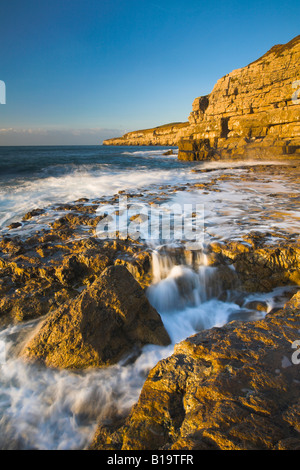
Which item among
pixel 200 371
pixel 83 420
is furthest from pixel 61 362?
pixel 200 371

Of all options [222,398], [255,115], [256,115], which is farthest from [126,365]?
[255,115]

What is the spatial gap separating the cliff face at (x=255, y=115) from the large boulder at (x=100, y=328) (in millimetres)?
22339

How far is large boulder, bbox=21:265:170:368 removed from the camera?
9.34 feet

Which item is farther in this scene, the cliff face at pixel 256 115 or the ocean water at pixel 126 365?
the cliff face at pixel 256 115

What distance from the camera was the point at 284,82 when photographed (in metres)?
26.3

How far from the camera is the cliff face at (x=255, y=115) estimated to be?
2173 centimetres

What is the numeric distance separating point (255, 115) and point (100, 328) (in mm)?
30436

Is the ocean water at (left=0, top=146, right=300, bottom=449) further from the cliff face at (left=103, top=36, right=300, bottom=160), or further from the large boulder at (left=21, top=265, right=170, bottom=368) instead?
the cliff face at (left=103, top=36, right=300, bottom=160)

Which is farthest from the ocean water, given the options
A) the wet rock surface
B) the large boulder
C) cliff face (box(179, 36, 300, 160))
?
cliff face (box(179, 36, 300, 160))

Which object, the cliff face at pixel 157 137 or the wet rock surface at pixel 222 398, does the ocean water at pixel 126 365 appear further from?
the cliff face at pixel 157 137

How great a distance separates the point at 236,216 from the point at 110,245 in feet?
13.3

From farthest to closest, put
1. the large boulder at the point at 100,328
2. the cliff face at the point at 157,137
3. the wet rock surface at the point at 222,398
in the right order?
1. the cliff face at the point at 157,137
2. the large boulder at the point at 100,328
3. the wet rock surface at the point at 222,398

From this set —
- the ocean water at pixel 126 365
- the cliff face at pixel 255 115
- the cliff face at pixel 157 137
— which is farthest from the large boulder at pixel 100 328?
the cliff face at pixel 157 137

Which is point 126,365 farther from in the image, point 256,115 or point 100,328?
point 256,115
